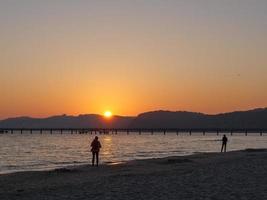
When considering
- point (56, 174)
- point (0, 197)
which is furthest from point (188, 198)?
point (56, 174)

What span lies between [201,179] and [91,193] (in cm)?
537

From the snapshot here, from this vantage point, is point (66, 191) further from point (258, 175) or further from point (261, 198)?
point (258, 175)

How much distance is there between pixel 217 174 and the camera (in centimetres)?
2267

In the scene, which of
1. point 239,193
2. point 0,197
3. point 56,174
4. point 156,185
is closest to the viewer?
point 239,193

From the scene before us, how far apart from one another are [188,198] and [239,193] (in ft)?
6.02

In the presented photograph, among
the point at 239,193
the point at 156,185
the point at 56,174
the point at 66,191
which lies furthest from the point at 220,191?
the point at 56,174

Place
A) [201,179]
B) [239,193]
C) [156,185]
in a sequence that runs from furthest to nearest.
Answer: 1. [201,179]
2. [156,185]
3. [239,193]

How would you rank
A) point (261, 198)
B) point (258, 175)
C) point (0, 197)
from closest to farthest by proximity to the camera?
point (261, 198)
point (0, 197)
point (258, 175)

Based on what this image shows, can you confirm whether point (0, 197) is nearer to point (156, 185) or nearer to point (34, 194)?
point (34, 194)

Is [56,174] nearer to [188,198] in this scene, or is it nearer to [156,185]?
[156,185]

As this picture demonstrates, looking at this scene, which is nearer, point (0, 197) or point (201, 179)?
point (0, 197)

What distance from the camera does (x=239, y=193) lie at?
52.3ft

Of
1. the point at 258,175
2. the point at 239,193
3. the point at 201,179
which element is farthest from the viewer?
the point at 258,175

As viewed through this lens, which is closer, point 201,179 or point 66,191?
point 66,191
